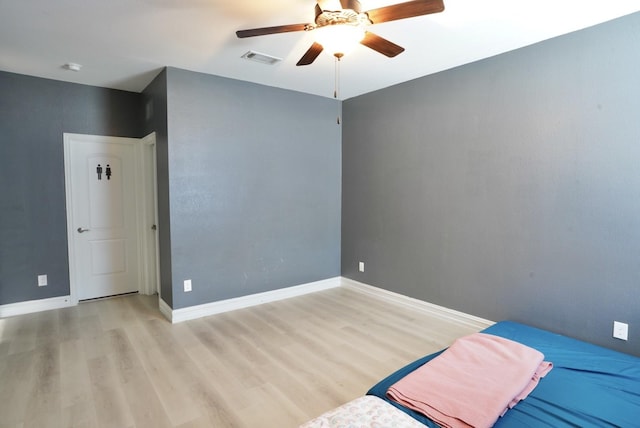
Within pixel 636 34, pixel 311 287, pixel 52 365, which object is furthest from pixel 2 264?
pixel 636 34

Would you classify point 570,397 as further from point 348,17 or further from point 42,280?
point 42,280

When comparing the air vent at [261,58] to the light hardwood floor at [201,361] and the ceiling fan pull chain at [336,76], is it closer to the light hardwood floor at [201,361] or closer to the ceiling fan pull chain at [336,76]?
the ceiling fan pull chain at [336,76]

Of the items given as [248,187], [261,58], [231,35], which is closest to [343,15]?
[231,35]

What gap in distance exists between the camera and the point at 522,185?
123 inches

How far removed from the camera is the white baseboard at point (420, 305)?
3508 mm

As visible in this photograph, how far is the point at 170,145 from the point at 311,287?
8.40ft

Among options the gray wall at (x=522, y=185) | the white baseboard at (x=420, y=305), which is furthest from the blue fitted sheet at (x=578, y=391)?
the white baseboard at (x=420, y=305)

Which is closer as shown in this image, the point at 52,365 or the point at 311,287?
the point at 52,365

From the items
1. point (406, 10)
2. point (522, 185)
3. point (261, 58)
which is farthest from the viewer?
point (261, 58)

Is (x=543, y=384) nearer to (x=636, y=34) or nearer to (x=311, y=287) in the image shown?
(x=636, y=34)

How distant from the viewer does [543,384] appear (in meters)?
2.00

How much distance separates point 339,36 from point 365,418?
6.52 ft

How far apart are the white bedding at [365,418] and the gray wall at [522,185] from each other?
6.99 ft

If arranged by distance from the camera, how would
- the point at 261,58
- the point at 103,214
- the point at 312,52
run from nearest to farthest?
the point at 312,52 → the point at 261,58 → the point at 103,214
